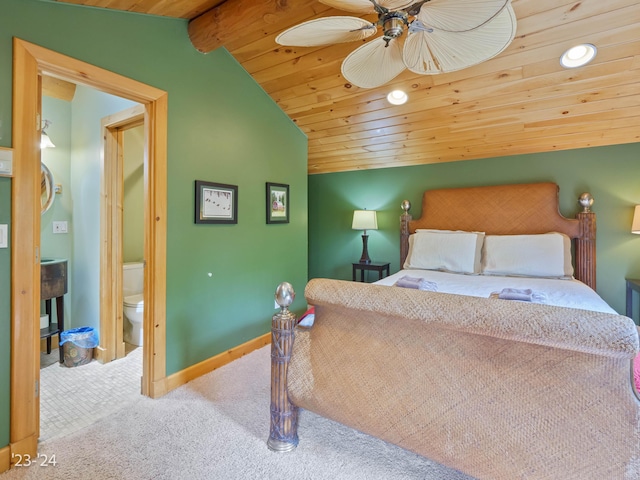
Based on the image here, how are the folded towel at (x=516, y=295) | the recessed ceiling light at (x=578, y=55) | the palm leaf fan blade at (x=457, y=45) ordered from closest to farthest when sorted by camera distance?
the palm leaf fan blade at (x=457, y=45), the folded towel at (x=516, y=295), the recessed ceiling light at (x=578, y=55)

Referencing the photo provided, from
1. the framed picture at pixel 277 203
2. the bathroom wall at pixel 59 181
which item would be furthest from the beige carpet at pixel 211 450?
the bathroom wall at pixel 59 181

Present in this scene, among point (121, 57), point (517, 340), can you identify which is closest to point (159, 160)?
point (121, 57)

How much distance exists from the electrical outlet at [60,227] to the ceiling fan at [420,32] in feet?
9.10

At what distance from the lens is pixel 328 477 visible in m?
1.46

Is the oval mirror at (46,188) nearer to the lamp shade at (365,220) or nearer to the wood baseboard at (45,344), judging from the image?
the wood baseboard at (45,344)

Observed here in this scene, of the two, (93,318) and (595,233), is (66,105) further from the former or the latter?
(595,233)

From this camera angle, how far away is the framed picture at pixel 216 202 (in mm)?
2439

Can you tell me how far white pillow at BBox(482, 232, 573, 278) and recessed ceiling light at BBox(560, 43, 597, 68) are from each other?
1.42 m

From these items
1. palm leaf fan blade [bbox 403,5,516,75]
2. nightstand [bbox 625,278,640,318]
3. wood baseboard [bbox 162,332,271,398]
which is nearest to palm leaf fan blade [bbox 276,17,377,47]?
palm leaf fan blade [bbox 403,5,516,75]

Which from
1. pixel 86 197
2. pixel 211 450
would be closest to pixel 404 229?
pixel 211 450

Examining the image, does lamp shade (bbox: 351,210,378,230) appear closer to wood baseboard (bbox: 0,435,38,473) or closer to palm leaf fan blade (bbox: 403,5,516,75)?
palm leaf fan blade (bbox: 403,5,516,75)

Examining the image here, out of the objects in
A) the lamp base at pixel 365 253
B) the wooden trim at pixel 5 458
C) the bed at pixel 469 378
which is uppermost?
the lamp base at pixel 365 253

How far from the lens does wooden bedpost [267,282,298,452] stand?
5.16ft

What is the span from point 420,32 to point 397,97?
4.90ft
